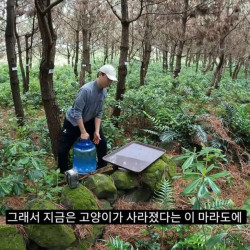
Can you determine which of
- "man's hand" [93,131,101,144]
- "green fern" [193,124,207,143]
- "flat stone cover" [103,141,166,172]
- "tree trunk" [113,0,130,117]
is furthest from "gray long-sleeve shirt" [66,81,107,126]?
"green fern" [193,124,207,143]

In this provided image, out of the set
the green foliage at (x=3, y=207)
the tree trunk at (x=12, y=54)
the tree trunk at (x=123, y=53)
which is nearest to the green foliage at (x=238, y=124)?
the tree trunk at (x=123, y=53)

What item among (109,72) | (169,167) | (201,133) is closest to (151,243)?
(169,167)

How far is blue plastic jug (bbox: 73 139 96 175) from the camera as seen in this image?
435 cm

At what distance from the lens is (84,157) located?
4531mm

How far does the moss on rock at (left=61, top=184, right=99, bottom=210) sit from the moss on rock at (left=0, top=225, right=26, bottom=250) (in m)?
0.63

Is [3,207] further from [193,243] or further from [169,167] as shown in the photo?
[169,167]

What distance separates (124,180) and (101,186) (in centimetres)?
43

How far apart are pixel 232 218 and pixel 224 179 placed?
6.38 feet

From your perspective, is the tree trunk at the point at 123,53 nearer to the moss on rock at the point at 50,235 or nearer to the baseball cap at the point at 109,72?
the baseball cap at the point at 109,72

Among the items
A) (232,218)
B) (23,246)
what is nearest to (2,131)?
(23,246)

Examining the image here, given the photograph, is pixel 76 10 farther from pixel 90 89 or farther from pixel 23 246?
pixel 23 246

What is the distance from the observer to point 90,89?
3.96 metres

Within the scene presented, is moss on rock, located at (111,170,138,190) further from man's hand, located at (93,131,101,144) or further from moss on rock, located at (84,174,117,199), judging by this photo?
man's hand, located at (93,131,101,144)

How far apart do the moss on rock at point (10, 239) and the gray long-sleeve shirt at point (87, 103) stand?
181 centimetres
